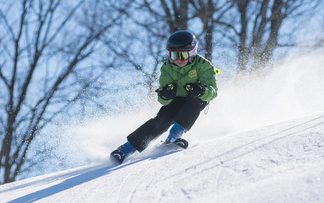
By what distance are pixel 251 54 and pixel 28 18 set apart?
240 inches

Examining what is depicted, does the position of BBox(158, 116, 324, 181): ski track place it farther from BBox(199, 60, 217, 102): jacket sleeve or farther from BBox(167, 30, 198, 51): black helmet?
BBox(167, 30, 198, 51): black helmet

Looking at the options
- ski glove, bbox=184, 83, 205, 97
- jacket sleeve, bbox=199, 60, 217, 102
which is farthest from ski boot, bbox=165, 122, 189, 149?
jacket sleeve, bbox=199, 60, 217, 102

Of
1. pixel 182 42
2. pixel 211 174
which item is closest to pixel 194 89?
pixel 182 42

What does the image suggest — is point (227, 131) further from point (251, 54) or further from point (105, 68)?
point (105, 68)

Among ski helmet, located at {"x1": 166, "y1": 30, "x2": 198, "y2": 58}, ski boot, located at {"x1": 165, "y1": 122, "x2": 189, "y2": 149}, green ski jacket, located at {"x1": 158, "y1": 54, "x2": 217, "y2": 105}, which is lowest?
ski boot, located at {"x1": 165, "y1": 122, "x2": 189, "y2": 149}

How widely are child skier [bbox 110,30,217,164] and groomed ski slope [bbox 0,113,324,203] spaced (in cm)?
25

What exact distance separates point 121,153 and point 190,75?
3.56ft

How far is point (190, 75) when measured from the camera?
18.2 ft

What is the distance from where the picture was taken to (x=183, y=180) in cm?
347

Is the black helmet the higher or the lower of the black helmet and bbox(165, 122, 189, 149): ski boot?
the higher

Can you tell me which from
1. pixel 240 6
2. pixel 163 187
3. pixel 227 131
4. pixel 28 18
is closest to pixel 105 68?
pixel 28 18

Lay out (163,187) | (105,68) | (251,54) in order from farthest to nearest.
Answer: (105,68), (251,54), (163,187)

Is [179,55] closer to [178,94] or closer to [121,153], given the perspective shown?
[178,94]

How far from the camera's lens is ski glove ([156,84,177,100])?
17.5 ft
